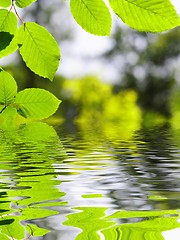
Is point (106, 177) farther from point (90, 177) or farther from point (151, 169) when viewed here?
point (151, 169)

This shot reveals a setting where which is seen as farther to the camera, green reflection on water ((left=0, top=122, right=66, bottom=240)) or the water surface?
the water surface

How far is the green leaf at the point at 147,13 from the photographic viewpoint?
155 mm

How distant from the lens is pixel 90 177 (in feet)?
7.41

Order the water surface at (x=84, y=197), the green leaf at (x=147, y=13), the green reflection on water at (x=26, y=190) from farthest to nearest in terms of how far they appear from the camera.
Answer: the water surface at (x=84, y=197) < the green reflection on water at (x=26, y=190) < the green leaf at (x=147, y=13)

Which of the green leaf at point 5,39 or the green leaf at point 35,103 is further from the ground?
the green leaf at point 5,39

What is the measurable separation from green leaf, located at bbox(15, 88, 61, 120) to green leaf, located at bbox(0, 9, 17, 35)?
32 mm

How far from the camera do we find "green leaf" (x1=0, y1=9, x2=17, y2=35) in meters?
0.19

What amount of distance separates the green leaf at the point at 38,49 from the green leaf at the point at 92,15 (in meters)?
0.02

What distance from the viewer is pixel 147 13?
156 millimetres

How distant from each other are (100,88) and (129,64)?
1.20 meters

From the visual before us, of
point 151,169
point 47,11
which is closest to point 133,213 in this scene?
point 151,169

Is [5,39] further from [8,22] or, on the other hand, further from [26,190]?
[26,190]

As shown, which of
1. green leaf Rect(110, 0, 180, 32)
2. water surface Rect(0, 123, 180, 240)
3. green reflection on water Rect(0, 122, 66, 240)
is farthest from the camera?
water surface Rect(0, 123, 180, 240)

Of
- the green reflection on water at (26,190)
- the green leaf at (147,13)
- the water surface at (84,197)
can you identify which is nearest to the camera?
the green leaf at (147,13)
